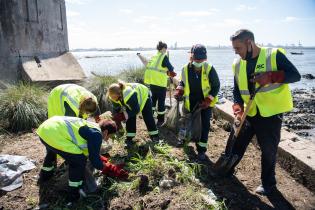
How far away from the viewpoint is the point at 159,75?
23.5ft

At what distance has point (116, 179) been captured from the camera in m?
4.26

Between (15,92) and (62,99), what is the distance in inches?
119

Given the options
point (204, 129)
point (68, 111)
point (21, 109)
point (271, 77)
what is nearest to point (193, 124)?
point (204, 129)

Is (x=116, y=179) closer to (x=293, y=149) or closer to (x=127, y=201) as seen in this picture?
(x=127, y=201)

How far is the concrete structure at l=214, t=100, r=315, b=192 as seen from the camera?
4457 mm

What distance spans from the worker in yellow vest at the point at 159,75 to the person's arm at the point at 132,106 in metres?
2.09

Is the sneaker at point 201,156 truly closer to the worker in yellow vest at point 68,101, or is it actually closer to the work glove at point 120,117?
the work glove at point 120,117

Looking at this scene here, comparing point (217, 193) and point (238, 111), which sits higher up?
point (238, 111)

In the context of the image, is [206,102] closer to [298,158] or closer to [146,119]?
[146,119]

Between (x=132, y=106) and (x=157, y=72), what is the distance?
2.27 m

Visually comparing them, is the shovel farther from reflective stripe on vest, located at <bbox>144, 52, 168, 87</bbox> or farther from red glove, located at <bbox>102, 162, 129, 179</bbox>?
reflective stripe on vest, located at <bbox>144, 52, 168, 87</bbox>

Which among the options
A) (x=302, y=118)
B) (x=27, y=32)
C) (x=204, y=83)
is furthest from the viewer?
(x=302, y=118)

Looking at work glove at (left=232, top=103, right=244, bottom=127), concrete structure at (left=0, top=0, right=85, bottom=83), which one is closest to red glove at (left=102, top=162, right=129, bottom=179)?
work glove at (left=232, top=103, right=244, bottom=127)

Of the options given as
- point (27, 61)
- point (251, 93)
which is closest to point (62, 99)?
point (251, 93)
